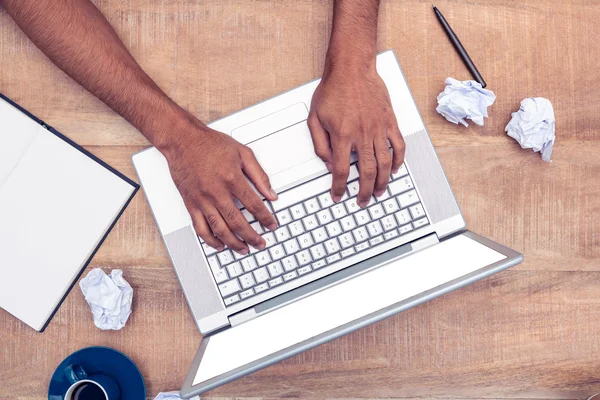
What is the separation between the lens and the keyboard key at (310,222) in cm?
77

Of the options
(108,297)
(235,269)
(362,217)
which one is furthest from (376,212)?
(108,297)

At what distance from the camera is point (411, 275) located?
71 centimetres

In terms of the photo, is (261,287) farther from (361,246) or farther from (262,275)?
(361,246)

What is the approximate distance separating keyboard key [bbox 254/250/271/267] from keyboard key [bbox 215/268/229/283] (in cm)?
5

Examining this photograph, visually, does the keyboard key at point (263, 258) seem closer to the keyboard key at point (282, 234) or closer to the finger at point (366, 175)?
the keyboard key at point (282, 234)

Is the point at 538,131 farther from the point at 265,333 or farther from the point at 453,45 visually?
the point at 265,333

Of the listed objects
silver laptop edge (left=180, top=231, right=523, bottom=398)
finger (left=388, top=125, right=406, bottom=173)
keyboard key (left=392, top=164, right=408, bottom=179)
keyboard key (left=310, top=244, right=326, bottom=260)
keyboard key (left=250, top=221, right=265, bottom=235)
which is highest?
finger (left=388, top=125, right=406, bottom=173)

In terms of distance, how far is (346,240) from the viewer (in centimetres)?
77

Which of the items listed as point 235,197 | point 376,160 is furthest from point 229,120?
point 376,160

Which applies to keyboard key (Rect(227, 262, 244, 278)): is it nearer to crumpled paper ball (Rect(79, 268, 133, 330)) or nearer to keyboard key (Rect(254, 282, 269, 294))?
keyboard key (Rect(254, 282, 269, 294))

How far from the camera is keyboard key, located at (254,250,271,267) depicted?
0.77m

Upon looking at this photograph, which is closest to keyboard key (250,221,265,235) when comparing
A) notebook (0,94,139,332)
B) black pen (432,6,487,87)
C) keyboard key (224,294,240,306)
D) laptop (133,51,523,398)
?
laptop (133,51,523,398)

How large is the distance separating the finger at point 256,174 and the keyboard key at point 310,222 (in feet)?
0.19

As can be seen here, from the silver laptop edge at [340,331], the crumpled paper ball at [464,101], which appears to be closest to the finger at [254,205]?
the silver laptop edge at [340,331]
